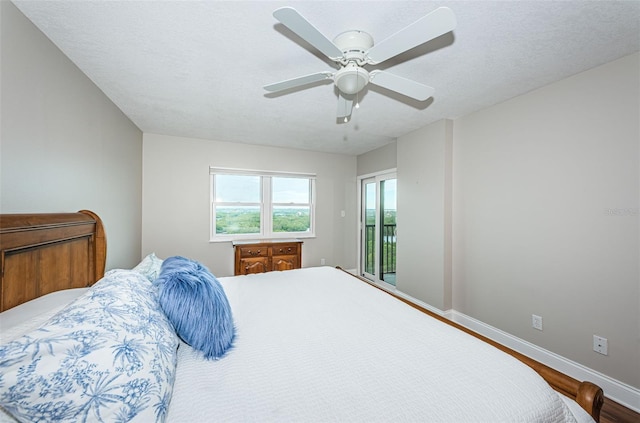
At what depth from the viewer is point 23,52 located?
4.53 feet

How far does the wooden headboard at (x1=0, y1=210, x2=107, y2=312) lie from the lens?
39.4 inches

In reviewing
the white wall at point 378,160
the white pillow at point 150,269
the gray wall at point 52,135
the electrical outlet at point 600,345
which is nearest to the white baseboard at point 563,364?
the electrical outlet at point 600,345

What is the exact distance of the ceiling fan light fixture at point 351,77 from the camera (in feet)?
4.82

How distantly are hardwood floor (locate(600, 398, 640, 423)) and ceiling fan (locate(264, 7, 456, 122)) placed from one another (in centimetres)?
244

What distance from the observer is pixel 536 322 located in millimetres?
2234

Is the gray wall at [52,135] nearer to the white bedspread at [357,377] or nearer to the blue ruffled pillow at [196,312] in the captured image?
the blue ruffled pillow at [196,312]

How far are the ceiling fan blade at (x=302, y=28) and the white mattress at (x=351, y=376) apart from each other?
4.73 ft

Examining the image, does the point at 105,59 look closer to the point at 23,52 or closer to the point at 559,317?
the point at 23,52

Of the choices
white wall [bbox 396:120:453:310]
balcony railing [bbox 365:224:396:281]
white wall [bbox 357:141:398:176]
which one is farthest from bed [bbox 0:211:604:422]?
white wall [bbox 357:141:398:176]

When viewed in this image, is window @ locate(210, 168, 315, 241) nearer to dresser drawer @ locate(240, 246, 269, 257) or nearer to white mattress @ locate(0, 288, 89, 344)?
dresser drawer @ locate(240, 246, 269, 257)

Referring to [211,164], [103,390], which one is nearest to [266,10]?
[103,390]

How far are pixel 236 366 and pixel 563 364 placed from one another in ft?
8.65

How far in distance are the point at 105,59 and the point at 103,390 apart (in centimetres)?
221

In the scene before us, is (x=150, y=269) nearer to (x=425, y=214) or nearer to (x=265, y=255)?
(x=265, y=255)
